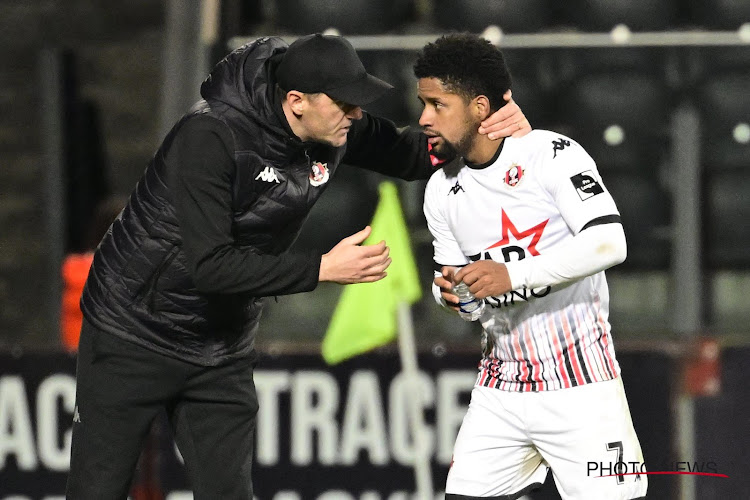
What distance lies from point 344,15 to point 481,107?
2.63m

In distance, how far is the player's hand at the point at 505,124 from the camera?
348 centimetres

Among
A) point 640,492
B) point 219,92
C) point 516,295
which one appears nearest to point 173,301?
point 219,92

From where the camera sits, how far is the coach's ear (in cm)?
346

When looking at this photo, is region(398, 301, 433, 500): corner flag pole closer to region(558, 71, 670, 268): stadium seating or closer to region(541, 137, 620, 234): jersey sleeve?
region(558, 71, 670, 268): stadium seating

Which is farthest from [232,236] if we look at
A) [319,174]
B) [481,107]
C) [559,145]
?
[559,145]

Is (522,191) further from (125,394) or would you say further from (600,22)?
(600,22)

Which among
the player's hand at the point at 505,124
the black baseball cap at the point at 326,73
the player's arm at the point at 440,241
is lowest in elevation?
the player's arm at the point at 440,241

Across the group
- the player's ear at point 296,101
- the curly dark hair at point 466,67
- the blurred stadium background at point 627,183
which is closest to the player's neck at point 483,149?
the curly dark hair at point 466,67

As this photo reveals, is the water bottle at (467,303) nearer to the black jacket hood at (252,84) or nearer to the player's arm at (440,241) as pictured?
the player's arm at (440,241)

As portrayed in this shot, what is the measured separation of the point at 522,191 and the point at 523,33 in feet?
8.46

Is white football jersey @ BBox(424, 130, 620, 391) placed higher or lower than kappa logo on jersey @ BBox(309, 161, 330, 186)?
lower

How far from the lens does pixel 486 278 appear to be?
330 centimetres

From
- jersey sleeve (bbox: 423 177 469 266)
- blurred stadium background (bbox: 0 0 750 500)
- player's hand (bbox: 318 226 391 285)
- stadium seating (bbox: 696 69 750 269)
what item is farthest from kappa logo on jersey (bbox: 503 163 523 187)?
stadium seating (bbox: 696 69 750 269)

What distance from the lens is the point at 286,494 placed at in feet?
16.9
